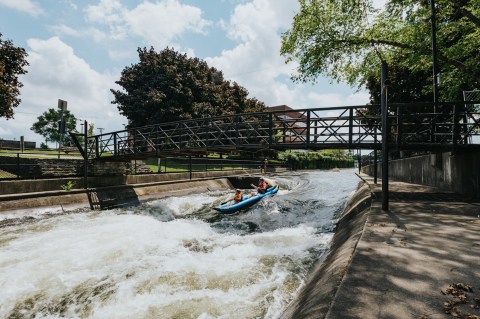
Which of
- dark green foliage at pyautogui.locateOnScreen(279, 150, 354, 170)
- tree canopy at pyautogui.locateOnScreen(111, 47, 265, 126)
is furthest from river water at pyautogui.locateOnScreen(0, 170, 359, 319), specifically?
dark green foliage at pyautogui.locateOnScreen(279, 150, 354, 170)

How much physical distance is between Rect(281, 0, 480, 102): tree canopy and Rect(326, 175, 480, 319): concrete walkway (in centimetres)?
1154

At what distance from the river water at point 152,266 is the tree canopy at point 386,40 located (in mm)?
10156

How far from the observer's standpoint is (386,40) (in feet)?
52.6

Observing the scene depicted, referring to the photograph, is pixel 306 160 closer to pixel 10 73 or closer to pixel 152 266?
pixel 10 73

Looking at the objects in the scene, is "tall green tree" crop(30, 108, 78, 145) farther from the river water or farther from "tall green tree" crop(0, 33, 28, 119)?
the river water

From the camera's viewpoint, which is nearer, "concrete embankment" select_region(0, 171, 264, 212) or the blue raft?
"concrete embankment" select_region(0, 171, 264, 212)

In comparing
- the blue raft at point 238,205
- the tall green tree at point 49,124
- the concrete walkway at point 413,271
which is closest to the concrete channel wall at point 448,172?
the concrete walkway at point 413,271

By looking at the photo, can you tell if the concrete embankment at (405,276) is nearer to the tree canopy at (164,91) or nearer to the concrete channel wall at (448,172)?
the concrete channel wall at (448,172)

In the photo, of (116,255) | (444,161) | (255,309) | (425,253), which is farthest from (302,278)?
(444,161)

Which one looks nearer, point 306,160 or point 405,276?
point 405,276

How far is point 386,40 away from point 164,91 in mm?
25809

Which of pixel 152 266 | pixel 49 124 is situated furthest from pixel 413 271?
pixel 49 124

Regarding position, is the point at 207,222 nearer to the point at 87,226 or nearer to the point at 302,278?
the point at 87,226

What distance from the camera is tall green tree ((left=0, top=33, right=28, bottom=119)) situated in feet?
64.2
